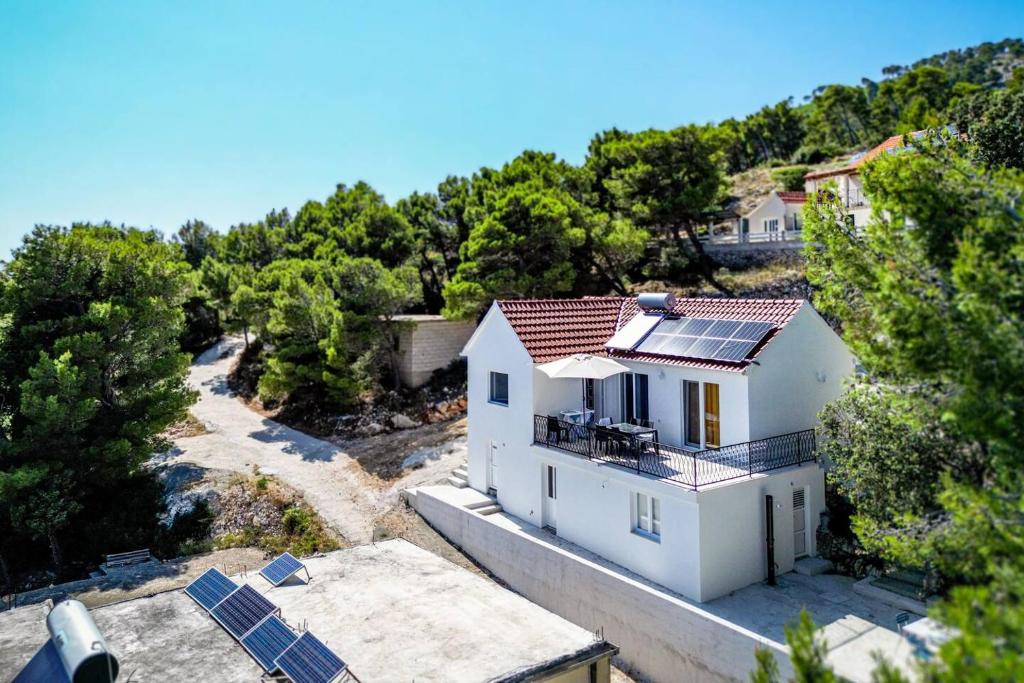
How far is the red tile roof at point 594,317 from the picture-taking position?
59.9 feet

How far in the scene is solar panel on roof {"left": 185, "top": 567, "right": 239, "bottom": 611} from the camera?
45.1 ft

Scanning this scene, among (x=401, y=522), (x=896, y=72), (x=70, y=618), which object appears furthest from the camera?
(x=896, y=72)

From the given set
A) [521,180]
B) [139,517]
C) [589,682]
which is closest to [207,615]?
[589,682]

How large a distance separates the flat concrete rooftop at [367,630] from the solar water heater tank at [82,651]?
4.60 feet

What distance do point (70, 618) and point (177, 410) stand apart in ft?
56.2

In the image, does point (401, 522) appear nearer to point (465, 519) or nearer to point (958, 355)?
point (465, 519)

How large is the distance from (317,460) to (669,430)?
59.9 ft

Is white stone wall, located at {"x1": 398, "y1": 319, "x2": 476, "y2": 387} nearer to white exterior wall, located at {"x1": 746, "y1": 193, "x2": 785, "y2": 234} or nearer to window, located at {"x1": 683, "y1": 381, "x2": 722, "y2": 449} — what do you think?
window, located at {"x1": 683, "y1": 381, "x2": 722, "y2": 449}

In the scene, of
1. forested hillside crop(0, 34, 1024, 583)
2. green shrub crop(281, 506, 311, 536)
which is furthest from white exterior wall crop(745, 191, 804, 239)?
green shrub crop(281, 506, 311, 536)

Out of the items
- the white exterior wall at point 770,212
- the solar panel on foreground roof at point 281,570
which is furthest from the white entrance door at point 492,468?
the white exterior wall at point 770,212

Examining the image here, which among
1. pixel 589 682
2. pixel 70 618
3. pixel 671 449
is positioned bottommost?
pixel 589 682

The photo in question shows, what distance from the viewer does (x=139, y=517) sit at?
24.2 metres

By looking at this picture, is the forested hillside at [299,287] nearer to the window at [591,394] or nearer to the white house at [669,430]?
the white house at [669,430]

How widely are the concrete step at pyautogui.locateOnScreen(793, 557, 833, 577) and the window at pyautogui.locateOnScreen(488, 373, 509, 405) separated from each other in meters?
9.88
